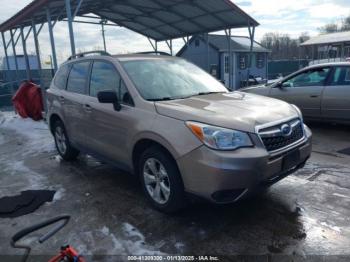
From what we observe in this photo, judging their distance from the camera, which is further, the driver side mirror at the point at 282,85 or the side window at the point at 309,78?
the driver side mirror at the point at 282,85

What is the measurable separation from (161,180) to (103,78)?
1.81 meters

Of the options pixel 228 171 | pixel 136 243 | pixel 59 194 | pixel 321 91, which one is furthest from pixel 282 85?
pixel 136 243

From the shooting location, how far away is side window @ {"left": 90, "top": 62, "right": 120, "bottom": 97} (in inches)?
171

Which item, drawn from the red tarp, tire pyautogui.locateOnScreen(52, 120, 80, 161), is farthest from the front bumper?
the red tarp

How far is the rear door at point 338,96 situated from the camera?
22.4 ft

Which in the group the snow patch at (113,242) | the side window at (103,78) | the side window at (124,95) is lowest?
the snow patch at (113,242)

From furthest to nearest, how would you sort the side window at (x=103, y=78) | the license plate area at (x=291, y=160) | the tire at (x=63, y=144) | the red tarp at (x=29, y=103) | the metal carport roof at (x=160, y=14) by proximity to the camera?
the metal carport roof at (x=160, y=14), the red tarp at (x=29, y=103), the tire at (x=63, y=144), the side window at (x=103, y=78), the license plate area at (x=291, y=160)

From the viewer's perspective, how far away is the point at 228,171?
302cm

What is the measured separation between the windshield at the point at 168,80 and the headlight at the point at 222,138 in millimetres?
976

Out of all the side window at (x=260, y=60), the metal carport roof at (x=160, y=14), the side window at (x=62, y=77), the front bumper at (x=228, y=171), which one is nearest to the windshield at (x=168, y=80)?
the front bumper at (x=228, y=171)

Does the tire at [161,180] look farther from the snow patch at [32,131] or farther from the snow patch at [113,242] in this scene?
the snow patch at [32,131]

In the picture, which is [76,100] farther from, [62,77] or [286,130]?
[286,130]

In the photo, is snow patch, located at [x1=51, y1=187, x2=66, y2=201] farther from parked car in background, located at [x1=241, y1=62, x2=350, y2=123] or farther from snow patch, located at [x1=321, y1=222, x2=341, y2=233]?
parked car in background, located at [x1=241, y1=62, x2=350, y2=123]

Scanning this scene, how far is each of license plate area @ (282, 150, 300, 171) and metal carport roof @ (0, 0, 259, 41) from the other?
888 cm
